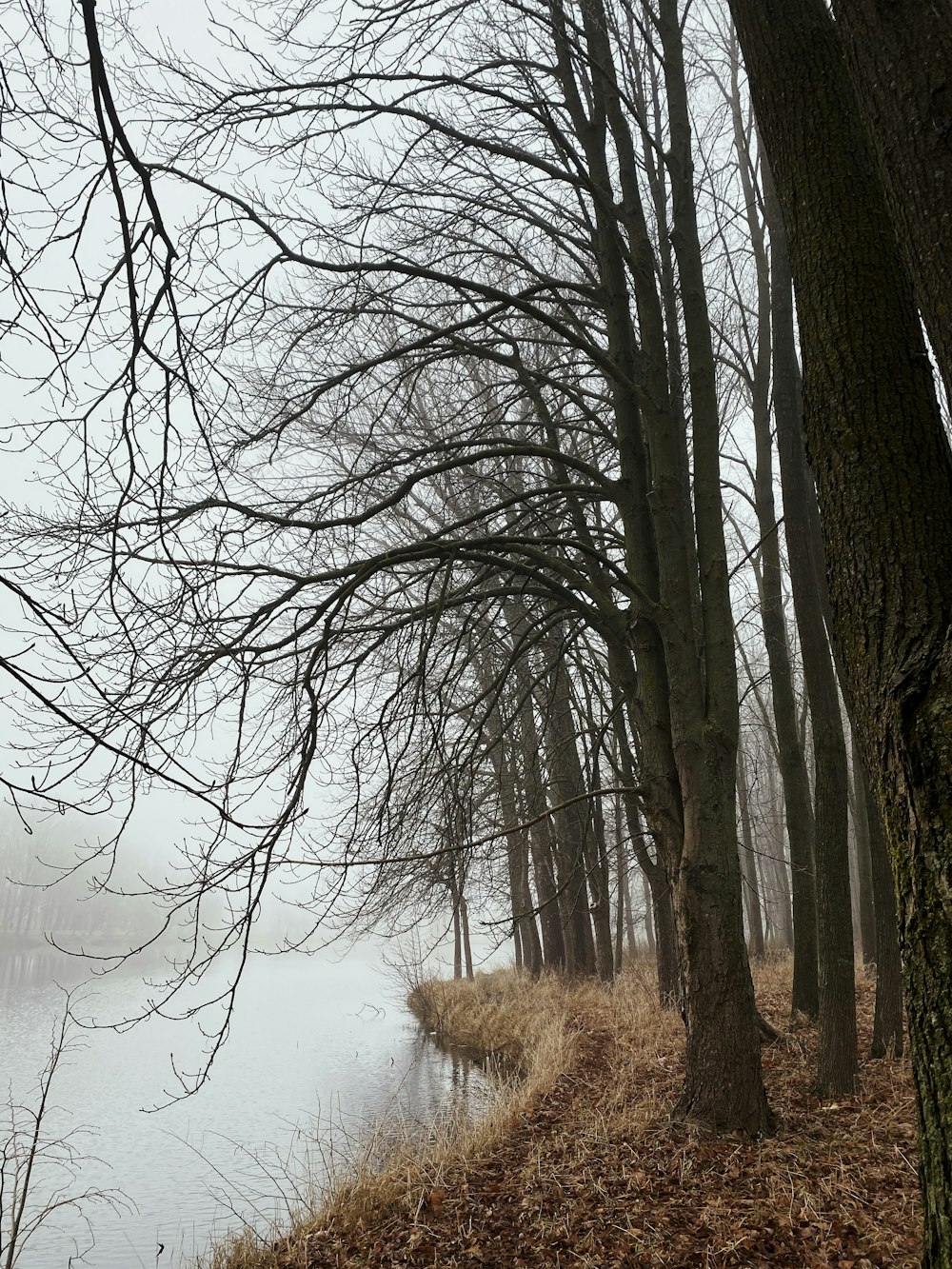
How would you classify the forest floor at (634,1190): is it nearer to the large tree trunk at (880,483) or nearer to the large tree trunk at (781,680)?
the large tree trunk at (781,680)

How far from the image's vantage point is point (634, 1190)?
469 cm

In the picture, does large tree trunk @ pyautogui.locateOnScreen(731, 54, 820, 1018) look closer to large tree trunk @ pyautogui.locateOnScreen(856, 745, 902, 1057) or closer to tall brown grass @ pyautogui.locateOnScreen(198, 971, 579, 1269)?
large tree trunk @ pyautogui.locateOnScreen(856, 745, 902, 1057)

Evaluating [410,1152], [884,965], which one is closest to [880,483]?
[884,965]

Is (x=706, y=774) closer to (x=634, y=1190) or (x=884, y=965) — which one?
(x=634, y=1190)

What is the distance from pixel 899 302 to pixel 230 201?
3377 mm

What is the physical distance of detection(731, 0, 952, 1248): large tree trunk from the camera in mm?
2123

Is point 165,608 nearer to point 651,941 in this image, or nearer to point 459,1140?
point 459,1140

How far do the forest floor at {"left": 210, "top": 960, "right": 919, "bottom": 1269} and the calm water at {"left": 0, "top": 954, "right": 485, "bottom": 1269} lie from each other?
40.0 inches

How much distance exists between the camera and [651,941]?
27.0 m

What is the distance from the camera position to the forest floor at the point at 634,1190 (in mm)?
3992

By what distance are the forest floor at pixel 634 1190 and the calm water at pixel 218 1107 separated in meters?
1.01

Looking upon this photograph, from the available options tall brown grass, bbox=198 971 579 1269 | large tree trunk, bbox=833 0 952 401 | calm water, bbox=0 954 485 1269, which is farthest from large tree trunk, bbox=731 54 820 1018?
large tree trunk, bbox=833 0 952 401

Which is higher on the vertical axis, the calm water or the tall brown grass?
the tall brown grass

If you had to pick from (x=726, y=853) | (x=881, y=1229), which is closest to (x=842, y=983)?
(x=726, y=853)
